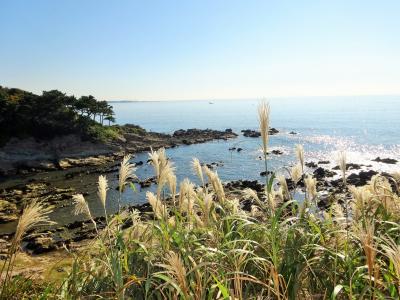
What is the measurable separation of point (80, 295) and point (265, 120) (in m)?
2.65

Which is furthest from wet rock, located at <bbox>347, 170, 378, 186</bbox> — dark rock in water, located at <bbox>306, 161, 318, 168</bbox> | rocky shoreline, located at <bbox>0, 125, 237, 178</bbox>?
rocky shoreline, located at <bbox>0, 125, 237, 178</bbox>

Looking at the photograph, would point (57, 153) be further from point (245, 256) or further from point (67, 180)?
point (245, 256)

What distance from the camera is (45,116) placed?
203 feet

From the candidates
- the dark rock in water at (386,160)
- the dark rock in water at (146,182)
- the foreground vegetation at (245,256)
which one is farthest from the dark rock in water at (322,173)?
the foreground vegetation at (245,256)

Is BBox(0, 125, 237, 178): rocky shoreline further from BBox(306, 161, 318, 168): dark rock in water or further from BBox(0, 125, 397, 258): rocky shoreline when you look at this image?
BBox(306, 161, 318, 168): dark rock in water

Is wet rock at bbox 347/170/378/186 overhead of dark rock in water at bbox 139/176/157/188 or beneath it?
beneath

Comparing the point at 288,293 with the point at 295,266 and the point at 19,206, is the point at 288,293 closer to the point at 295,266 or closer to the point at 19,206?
the point at 295,266

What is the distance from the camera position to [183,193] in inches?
179

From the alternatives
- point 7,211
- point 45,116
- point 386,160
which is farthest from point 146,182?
point 386,160

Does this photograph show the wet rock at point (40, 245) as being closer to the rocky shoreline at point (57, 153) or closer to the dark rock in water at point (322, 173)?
the rocky shoreline at point (57, 153)

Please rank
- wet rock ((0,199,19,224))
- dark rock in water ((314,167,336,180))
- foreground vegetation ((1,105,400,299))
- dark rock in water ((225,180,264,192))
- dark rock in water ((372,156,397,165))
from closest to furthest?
foreground vegetation ((1,105,400,299)) < wet rock ((0,199,19,224)) < dark rock in water ((225,180,264,192)) < dark rock in water ((314,167,336,180)) < dark rock in water ((372,156,397,165))

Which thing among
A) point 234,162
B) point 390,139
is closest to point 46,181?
point 234,162

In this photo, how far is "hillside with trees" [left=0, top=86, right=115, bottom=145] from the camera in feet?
192

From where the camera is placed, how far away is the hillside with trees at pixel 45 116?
5841 cm
